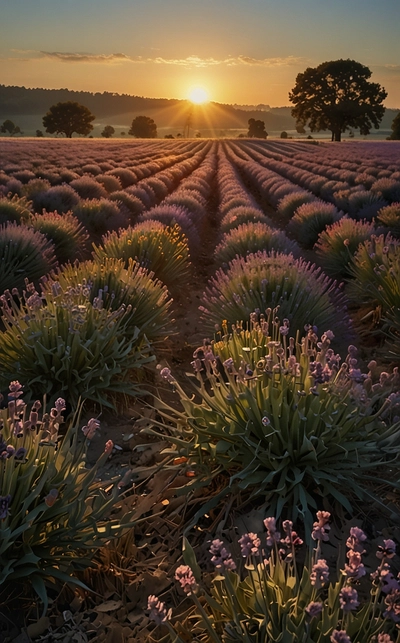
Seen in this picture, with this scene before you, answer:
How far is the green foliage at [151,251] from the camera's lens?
7.12 m

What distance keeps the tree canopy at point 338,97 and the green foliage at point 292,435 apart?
70.4 meters

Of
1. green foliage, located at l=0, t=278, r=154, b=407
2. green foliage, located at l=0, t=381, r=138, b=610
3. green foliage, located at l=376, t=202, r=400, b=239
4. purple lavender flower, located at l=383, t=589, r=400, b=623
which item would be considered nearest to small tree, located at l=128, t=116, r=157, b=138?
green foliage, located at l=376, t=202, r=400, b=239

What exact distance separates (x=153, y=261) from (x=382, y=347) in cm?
305

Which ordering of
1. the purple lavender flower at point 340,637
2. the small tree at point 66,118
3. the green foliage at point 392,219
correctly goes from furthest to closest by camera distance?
the small tree at point 66,118 < the green foliage at point 392,219 < the purple lavender flower at point 340,637

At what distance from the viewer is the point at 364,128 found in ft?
224

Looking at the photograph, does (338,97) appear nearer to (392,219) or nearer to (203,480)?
(392,219)

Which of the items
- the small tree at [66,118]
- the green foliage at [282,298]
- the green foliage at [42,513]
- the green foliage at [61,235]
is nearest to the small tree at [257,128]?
the small tree at [66,118]

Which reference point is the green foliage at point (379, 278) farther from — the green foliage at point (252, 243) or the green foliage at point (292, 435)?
the green foliage at point (292, 435)

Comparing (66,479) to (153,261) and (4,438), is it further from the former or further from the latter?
(153,261)

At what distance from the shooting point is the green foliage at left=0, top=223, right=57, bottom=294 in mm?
6715

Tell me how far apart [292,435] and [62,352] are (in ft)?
6.22

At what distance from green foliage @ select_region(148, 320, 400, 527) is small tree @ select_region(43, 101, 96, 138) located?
96854 millimetres

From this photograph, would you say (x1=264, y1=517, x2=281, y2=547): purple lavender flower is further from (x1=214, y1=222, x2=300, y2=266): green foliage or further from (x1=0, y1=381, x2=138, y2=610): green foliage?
(x1=214, y1=222, x2=300, y2=266): green foliage

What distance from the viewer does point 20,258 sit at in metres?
7.02
